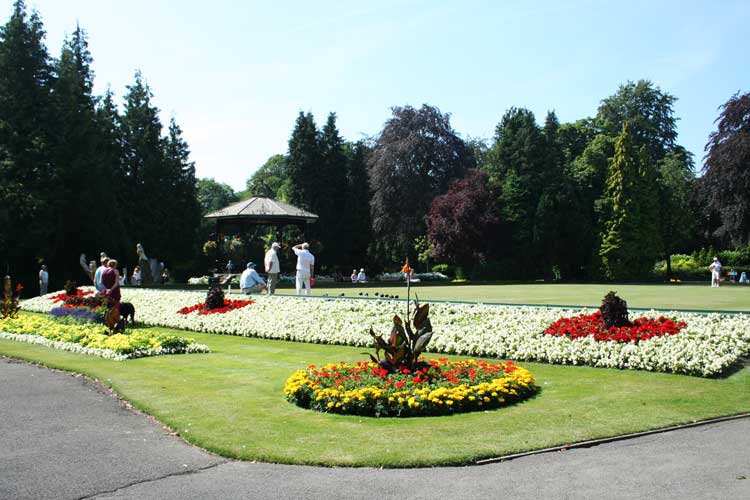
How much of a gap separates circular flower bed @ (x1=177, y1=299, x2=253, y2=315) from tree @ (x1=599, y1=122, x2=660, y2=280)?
1485 inches

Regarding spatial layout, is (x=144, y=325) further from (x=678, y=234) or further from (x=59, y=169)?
(x=678, y=234)

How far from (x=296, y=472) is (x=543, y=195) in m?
47.7

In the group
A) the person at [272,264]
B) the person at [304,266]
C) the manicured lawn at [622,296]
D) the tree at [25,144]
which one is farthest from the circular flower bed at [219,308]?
the tree at [25,144]

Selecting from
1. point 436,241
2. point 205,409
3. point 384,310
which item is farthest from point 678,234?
point 205,409

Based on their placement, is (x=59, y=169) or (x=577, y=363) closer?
(x=577, y=363)

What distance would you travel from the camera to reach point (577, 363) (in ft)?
36.1

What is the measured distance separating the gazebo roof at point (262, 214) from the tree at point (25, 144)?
883 cm

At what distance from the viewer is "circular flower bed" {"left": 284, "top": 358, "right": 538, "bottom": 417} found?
7875 mm

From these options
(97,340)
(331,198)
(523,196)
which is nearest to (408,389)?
(97,340)

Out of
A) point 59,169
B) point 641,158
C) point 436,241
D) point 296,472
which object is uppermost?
point 641,158

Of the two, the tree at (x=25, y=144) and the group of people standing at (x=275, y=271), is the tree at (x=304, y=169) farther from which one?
the group of people standing at (x=275, y=271)

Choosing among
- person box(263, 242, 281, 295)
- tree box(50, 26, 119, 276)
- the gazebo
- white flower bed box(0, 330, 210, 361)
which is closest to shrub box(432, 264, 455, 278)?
the gazebo

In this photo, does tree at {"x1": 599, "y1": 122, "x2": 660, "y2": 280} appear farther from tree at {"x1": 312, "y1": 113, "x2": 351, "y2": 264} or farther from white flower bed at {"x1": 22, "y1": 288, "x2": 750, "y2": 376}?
white flower bed at {"x1": 22, "y1": 288, "x2": 750, "y2": 376}

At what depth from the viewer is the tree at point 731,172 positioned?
135 ft
